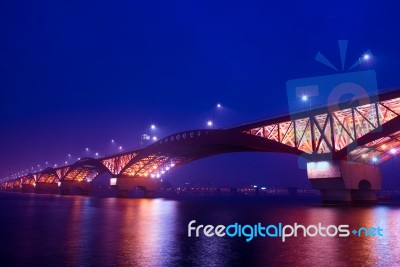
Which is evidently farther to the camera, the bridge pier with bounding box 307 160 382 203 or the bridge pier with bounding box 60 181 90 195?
the bridge pier with bounding box 60 181 90 195

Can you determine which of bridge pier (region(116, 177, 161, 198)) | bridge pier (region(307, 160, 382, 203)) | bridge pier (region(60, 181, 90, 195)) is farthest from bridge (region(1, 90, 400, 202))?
bridge pier (region(60, 181, 90, 195))

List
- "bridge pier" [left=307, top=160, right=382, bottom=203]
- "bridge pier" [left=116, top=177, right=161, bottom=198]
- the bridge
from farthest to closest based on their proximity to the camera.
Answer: "bridge pier" [left=116, top=177, right=161, bottom=198]
"bridge pier" [left=307, top=160, right=382, bottom=203]
the bridge

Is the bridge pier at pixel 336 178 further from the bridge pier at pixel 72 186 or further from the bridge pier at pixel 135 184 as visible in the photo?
the bridge pier at pixel 72 186

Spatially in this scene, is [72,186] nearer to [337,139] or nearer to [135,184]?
[135,184]

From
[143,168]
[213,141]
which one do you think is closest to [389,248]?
[213,141]

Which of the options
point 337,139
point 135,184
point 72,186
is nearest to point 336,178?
point 337,139

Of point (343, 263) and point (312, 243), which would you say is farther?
point (312, 243)

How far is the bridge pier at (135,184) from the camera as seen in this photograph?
101562mm

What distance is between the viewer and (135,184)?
10431 cm

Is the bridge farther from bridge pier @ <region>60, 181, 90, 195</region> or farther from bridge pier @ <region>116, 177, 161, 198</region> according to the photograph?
bridge pier @ <region>60, 181, 90, 195</region>

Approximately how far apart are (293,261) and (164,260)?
4095mm

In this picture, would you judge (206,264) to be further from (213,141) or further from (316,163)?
(213,141)

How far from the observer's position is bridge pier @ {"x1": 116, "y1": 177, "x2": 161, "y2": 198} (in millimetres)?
101562

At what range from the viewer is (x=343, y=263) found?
32.1 feet
